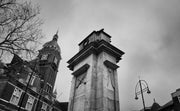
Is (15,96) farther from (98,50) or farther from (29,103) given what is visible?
(98,50)

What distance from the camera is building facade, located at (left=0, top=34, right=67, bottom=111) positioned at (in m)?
13.2

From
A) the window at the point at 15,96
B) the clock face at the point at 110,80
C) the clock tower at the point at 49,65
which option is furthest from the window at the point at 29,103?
the clock face at the point at 110,80

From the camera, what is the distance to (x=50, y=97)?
34906mm

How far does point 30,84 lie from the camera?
29.1 m

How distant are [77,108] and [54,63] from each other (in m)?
33.2

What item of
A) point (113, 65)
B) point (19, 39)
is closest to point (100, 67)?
point (113, 65)

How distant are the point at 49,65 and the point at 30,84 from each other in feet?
30.4

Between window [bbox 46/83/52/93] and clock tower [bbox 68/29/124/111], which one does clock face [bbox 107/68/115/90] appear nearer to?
clock tower [bbox 68/29/124/111]

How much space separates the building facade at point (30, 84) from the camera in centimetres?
1323

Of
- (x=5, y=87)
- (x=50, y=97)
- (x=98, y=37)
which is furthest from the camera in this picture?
(x=50, y=97)

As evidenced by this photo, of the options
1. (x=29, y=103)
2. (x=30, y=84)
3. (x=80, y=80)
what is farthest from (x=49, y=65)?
(x=80, y=80)

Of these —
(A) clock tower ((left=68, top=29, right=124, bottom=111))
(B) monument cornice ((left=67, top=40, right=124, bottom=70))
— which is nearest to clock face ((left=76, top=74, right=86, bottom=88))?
(A) clock tower ((left=68, top=29, right=124, bottom=111))

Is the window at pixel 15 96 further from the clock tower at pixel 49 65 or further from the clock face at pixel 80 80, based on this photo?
the clock face at pixel 80 80

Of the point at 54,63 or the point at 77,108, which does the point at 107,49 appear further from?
the point at 54,63
